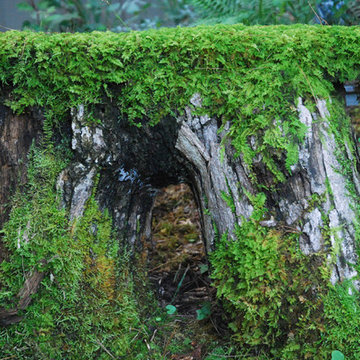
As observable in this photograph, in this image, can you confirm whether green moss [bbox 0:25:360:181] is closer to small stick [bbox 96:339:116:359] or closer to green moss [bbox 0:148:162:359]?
green moss [bbox 0:148:162:359]

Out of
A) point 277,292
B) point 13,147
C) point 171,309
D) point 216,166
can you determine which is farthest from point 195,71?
point 171,309

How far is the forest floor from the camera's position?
235cm

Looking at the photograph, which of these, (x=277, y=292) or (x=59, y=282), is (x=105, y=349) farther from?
(x=277, y=292)

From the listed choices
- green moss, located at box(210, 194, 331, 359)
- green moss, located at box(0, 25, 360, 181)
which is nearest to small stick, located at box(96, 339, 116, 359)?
green moss, located at box(210, 194, 331, 359)

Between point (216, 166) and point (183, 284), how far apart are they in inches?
52.1

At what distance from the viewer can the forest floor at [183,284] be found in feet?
7.72

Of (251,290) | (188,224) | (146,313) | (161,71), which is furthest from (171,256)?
(161,71)

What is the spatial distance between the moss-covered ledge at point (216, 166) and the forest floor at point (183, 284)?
0.21 m

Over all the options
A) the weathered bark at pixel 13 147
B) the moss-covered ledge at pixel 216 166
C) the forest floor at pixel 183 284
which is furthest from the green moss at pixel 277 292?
the weathered bark at pixel 13 147

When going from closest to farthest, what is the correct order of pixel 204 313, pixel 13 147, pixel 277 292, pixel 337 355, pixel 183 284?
pixel 337 355 → pixel 277 292 → pixel 13 147 → pixel 204 313 → pixel 183 284

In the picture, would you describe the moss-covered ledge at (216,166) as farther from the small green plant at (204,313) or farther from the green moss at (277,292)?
the small green plant at (204,313)

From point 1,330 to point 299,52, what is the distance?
2.43 meters

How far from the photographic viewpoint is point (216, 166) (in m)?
2.27

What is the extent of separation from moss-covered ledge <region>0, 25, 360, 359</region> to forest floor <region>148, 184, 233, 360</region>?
0.21 m
